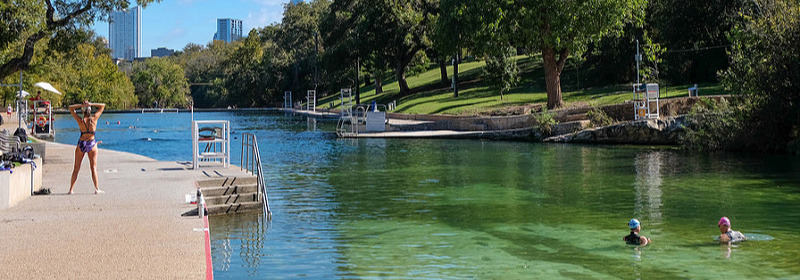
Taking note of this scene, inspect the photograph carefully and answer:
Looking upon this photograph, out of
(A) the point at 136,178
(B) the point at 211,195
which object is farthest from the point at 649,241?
(A) the point at 136,178

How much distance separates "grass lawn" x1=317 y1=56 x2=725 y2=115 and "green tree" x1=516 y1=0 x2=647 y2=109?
3.71 m

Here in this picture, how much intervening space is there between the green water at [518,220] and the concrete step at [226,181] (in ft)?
2.70

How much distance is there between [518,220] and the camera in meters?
15.9

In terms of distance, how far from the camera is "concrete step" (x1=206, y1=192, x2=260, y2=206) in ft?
51.6

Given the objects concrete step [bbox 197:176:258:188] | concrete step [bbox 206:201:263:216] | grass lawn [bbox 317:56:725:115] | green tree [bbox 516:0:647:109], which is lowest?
concrete step [bbox 206:201:263:216]

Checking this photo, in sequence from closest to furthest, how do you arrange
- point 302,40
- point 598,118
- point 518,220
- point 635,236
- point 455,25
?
point 635,236, point 518,220, point 598,118, point 455,25, point 302,40

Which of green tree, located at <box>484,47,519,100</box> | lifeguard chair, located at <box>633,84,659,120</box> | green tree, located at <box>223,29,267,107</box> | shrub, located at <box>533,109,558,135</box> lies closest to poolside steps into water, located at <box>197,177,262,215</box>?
lifeguard chair, located at <box>633,84,659,120</box>

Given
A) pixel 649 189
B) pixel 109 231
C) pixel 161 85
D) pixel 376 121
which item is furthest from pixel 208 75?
pixel 109 231

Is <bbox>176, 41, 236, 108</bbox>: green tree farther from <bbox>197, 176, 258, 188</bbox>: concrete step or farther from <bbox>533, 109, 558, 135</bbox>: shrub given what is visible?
<bbox>197, 176, 258, 188</bbox>: concrete step

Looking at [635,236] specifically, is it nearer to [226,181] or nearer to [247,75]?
[226,181]

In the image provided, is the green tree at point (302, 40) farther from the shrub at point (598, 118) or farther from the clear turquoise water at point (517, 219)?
the clear turquoise water at point (517, 219)

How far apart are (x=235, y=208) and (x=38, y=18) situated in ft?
39.1

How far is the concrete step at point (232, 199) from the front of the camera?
51.6 ft

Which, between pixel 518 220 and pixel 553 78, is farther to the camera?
pixel 553 78
